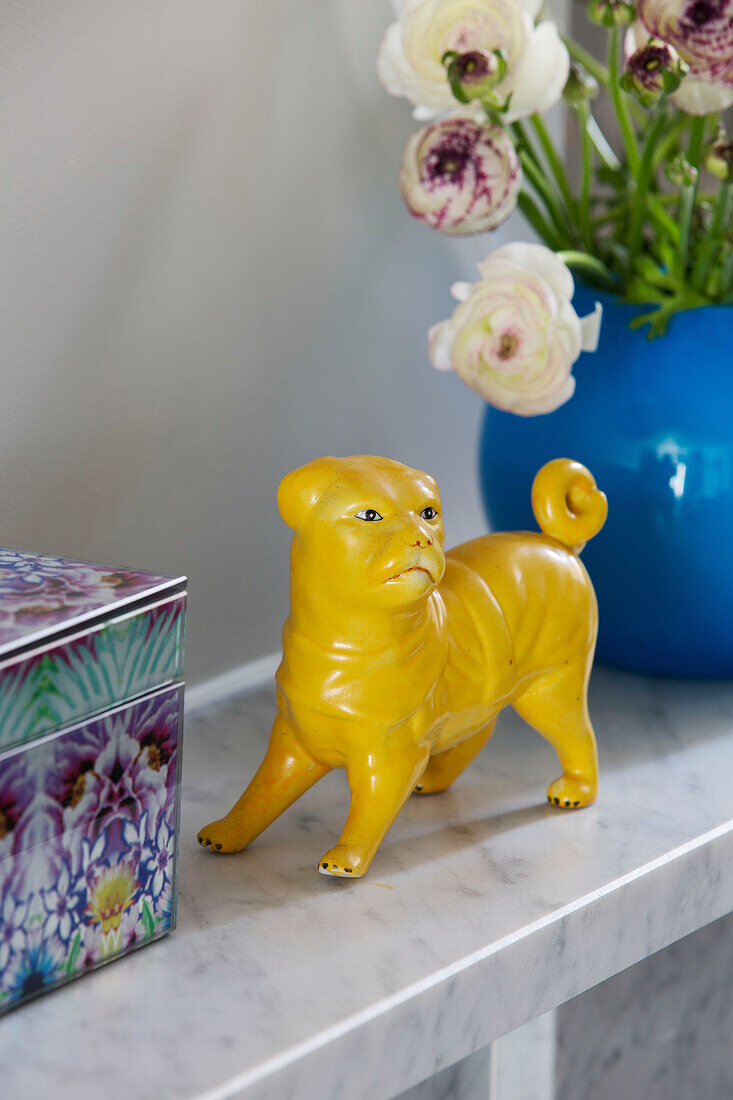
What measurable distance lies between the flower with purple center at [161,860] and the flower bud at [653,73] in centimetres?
42

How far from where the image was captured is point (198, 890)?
19.5 inches

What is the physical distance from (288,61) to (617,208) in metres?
0.22

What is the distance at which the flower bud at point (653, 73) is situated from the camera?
1.94 feet

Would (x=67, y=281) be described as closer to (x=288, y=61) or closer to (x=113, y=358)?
(x=113, y=358)

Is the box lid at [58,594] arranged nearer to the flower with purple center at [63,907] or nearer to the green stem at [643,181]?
the flower with purple center at [63,907]

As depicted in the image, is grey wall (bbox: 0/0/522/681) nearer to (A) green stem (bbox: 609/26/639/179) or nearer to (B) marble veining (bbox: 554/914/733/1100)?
(A) green stem (bbox: 609/26/639/179)

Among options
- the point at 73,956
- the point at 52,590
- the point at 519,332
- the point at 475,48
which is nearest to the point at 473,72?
the point at 475,48

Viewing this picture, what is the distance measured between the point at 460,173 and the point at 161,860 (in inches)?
13.8

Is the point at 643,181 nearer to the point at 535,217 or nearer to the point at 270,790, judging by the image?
the point at 535,217

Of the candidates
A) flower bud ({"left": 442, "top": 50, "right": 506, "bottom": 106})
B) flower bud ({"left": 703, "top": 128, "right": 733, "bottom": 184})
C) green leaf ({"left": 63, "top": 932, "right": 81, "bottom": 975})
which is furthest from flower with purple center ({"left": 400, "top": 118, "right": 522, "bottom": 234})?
green leaf ({"left": 63, "top": 932, "right": 81, "bottom": 975})

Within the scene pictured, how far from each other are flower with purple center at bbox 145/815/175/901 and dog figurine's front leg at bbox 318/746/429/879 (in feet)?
0.23

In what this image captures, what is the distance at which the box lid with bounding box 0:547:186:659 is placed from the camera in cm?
39

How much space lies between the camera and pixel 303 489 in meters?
0.48

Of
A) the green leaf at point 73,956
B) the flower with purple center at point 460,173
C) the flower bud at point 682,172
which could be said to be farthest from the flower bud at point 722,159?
the green leaf at point 73,956
